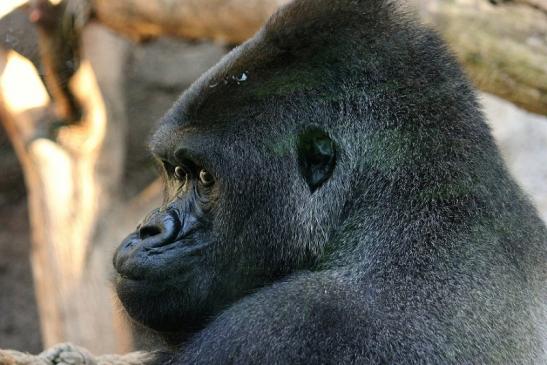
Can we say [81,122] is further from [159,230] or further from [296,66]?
[296,66]

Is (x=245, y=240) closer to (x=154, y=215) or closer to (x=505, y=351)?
(x=154, y=215)

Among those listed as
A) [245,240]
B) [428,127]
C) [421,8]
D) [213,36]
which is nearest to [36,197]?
[213,36]

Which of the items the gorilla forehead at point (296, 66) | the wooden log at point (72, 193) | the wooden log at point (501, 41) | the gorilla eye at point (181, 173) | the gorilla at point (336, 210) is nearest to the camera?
the gorilla at point (336, 210)

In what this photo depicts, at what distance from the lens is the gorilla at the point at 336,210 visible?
2.26 meters

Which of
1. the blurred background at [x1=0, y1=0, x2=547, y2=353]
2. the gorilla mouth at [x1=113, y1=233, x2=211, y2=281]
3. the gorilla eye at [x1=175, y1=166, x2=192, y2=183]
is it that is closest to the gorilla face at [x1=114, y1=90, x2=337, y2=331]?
the gorilla mouth at [x1=113, y1=233, x2=211, y2=281]

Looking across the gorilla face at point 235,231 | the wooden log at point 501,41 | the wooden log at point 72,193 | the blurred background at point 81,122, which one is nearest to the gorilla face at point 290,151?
the gorilla face at point 235,231

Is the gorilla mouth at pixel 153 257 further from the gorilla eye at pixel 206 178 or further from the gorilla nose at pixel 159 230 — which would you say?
the gorilla eye at pixel 206 178

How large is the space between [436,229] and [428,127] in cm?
34

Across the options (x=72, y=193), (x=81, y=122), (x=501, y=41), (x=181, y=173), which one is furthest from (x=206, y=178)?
(x=81, y=122)

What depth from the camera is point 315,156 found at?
259 centimetres

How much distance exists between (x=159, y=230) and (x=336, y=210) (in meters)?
0.57

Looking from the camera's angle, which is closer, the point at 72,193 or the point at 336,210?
the point at 336,210

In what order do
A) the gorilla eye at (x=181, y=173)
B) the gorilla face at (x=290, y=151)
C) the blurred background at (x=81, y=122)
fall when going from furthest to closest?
the blurred background at (x=81, y=122) < the gorilla eye at (x=181, y=173) < the gorilla face at (x=290, y=151)

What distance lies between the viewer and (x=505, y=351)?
7.50 ft
